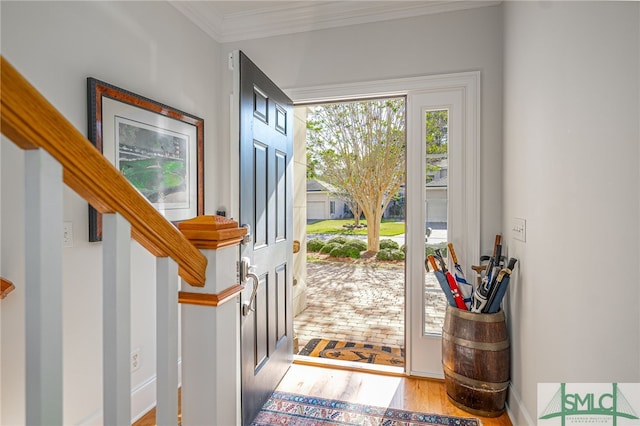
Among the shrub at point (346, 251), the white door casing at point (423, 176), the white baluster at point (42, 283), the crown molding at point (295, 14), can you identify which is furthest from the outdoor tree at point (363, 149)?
the white baluster at point (42, 283)

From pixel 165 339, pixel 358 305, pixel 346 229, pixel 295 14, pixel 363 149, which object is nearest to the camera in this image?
pixel 165 339

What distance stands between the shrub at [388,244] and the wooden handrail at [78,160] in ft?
18.3

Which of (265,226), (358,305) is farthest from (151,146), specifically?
(358,305)

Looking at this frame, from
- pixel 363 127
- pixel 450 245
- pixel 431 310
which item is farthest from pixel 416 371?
pixel 363 127

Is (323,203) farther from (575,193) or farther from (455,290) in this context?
(575,193)

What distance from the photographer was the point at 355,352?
2920mm

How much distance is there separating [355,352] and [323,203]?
401cm

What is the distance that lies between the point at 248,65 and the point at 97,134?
0.82 m

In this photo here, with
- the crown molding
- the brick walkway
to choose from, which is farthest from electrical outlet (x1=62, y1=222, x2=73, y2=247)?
the brick walkway

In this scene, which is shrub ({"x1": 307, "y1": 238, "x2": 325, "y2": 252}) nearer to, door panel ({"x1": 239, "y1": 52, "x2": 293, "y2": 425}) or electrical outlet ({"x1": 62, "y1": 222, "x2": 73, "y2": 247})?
door panel ({"x1": 239, "y1": 52, "x2": 293, "y2": 425})

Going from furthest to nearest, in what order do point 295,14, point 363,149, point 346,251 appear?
point 346,251 < point 363,149 < point 295,14

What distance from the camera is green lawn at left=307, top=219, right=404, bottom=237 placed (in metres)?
6.10

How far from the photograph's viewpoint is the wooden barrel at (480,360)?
1.99m

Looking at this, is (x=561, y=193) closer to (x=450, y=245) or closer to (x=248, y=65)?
(x=450, y=245)
